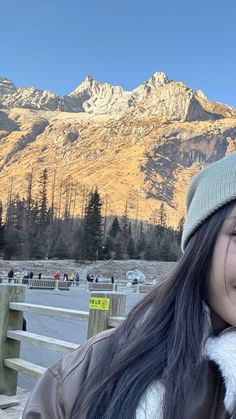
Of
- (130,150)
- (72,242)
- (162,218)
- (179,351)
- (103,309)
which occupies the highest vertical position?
(130,150)

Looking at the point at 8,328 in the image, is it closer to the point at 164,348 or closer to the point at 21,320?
the point at 21,320

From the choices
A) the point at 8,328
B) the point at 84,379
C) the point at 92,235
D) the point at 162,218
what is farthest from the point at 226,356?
the point at 162,218

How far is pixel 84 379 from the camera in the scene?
1.27 metres

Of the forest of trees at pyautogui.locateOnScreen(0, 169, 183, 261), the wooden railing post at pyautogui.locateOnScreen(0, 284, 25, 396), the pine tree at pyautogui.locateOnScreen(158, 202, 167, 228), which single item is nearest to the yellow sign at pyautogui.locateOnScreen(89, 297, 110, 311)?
the wooden railing post at pyautogui.locateOnScreen(0, 284, 25, 396)

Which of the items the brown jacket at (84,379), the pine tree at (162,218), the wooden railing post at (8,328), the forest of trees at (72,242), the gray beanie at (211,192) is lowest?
the wooden railing post at (8,328)

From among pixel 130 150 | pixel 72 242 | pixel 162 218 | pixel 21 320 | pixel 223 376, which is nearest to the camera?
pixel 223 376

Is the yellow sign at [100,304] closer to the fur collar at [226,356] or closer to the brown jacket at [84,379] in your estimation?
the brown jacket at [84,379]

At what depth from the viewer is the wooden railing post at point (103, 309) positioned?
12.1ft

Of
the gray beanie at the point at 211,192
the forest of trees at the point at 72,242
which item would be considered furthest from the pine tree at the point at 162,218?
the gray beanie at the point at 211,192

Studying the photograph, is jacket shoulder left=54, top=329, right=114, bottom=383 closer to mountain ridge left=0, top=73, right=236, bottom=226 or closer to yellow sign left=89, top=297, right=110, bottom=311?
yellow sign left=89, top=297, right=110, bottom=311

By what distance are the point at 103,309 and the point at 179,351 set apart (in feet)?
8.29

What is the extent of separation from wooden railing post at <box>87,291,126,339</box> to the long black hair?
2.36m

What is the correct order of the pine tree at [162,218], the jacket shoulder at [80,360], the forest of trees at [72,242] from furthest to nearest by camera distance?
the pine tree at [162,218], the forest of trees at [72,242], the jacket shoulder at [80,360]

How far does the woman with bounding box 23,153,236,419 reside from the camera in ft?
3.79
